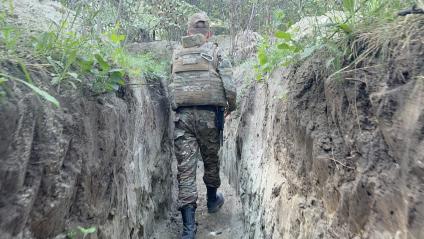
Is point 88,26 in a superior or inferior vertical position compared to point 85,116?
superior

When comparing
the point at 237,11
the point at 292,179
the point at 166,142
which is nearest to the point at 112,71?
the point at 292,179

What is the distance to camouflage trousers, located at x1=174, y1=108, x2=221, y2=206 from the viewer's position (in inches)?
198

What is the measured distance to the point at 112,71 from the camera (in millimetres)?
3111

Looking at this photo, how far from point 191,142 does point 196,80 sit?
31.1 inches

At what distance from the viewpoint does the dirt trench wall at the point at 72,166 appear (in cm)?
178

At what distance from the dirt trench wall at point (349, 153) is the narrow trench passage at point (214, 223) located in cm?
152

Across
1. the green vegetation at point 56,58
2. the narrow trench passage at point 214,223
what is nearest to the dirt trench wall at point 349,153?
the green vegetation at point 56,58

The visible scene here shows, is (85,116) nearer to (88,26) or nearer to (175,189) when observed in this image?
(88,26)

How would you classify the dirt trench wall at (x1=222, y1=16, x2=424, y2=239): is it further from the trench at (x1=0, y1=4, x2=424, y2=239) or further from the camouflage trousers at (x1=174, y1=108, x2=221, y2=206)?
the camouflage trousers at (x1=174, y1=108, x2=221, y2=206)

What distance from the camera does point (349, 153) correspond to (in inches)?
82.4

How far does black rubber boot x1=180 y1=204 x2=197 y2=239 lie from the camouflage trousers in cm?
9

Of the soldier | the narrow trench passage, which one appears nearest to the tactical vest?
the soldier

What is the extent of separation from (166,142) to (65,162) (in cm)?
386

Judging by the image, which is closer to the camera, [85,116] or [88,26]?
[85,116]
